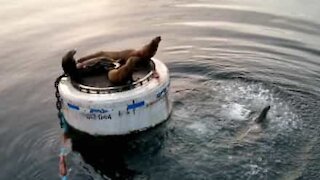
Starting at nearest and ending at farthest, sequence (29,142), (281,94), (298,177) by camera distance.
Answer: (298,177)
(29,142)
(281,94)

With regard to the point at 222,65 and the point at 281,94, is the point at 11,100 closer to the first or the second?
the point at 222,65

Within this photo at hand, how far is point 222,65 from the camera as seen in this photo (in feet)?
52.1

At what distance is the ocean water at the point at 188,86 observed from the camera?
36.6 feet

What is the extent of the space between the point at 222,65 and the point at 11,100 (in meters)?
6.91

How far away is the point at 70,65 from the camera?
12266 millimetres

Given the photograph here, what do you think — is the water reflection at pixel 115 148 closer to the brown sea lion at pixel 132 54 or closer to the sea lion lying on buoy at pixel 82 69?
the sea lion lying on buoy at pixel 82 69

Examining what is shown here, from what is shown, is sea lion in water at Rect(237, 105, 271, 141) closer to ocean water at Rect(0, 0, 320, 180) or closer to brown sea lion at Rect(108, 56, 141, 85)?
ocean water at Rect(0, 0, 320, 180)

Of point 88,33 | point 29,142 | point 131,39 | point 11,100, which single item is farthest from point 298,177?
point 88,33

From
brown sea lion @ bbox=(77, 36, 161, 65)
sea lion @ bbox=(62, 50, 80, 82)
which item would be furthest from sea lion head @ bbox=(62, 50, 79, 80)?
brown sea lion @ bbox=(77, 36, 161, 65)

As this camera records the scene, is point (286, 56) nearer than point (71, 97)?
No

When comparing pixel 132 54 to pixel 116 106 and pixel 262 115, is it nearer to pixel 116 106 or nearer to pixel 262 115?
pixel 116 106

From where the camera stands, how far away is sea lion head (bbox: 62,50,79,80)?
12086mm

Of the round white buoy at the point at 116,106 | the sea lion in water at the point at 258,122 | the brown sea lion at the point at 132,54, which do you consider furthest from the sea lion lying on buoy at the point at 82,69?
the sea lion in water at the point at 258,122

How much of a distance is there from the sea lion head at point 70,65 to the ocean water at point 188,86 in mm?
1549
